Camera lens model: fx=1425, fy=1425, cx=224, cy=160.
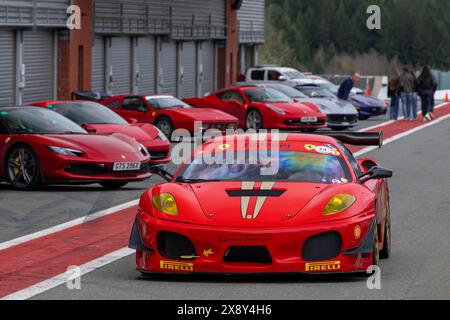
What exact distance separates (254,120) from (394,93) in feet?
27.6

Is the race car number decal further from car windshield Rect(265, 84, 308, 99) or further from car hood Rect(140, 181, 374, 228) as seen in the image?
car windshield Rect(265, 84, 308, 99)

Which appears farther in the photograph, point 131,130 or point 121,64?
point 121,64

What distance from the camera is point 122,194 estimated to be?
18.6m

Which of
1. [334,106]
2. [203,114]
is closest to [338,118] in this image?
[334,106]

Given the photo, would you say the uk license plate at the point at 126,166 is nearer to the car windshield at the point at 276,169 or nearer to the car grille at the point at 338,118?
the car windshield at the point at 276,169

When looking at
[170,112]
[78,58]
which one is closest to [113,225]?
[170,112]

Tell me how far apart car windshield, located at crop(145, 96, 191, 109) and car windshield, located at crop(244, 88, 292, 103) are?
276 cm

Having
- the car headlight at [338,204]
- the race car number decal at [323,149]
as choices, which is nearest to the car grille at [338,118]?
the race car number decal at [323,149]

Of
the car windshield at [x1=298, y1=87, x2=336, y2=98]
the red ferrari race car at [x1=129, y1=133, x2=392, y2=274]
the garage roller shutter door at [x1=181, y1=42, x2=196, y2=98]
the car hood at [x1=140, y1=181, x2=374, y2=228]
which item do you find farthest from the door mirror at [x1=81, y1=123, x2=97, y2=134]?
the garage roller shutter door at [x1=181, y1=42, x2=196, y2=98]

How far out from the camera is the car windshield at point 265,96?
3562 centimetres

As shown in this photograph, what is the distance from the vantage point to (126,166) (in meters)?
19.1

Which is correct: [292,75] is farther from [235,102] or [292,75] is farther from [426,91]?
[235,102]

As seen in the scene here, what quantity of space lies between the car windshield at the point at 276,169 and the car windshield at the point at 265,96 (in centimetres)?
2400
